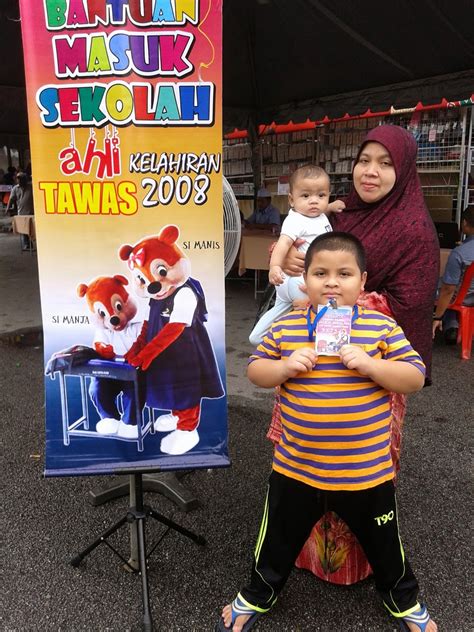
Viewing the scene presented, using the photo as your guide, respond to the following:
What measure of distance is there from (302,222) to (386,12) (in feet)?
14.2

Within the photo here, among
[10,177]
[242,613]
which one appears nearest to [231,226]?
[242,613]

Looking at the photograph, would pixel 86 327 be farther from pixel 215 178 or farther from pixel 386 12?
pixel 386 12

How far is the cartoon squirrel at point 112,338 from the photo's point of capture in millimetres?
1931

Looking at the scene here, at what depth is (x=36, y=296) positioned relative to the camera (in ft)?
25.5

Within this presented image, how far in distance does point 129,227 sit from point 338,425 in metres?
1.00

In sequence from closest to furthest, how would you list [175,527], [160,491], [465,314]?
[175,527] < [160,491] < [465,314]

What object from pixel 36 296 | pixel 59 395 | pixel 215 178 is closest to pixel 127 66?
pixel 215 178

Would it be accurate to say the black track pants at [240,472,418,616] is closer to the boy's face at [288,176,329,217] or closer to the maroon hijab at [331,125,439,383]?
the maroon hijab at [331,125,439,383]

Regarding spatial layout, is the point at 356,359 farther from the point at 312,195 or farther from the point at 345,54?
the point at 345,54

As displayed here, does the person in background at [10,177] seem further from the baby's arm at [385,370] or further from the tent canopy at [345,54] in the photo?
the baby's arm at [385,370]

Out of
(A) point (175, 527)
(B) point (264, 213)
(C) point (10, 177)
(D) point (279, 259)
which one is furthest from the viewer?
(C) point (10, 177)

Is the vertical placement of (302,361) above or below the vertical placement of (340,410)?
above

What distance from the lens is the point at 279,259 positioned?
2.09 metres

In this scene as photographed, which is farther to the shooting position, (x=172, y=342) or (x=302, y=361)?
(x=172, y=342)
